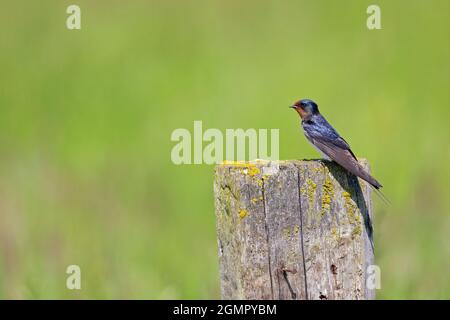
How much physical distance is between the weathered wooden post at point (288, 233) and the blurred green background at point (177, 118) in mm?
1240

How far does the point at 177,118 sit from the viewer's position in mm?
11266

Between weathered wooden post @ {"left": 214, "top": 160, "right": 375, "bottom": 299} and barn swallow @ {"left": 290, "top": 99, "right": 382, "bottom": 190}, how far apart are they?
0.86 ft

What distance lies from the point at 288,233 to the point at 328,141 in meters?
1.33

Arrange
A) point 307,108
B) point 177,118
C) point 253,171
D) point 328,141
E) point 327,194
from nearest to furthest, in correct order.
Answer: point 253,171
point 327,194
point 328,141
point 307,108
point 177,118

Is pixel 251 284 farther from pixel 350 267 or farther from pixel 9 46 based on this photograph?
pixel 9 46

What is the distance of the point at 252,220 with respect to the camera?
4.17m

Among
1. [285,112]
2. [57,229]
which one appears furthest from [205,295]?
[285,112]

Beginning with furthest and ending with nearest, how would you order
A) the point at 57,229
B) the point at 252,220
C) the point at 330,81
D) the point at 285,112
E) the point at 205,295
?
1. the point at 330,81
2. the point at 285,112
3. the point at 57,229
4. the point at 205,295
5. the point at 252,220

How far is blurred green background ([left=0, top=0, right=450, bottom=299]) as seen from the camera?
7855 mm

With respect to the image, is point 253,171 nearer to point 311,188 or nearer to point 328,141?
point 311,188

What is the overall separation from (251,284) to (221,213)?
329 mm

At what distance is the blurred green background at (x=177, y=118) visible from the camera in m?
7.86

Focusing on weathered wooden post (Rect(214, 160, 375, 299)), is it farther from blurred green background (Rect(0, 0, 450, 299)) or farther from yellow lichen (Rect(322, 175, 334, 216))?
blurred green background (Rect(0, 0, 450, 299))

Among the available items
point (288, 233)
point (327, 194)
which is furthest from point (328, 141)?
point (288, 233)
